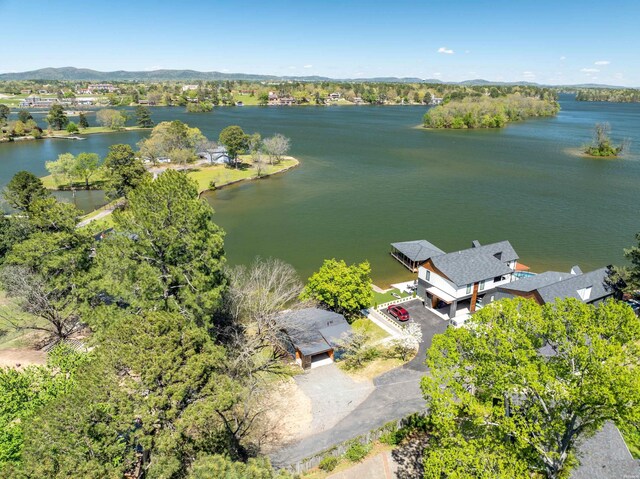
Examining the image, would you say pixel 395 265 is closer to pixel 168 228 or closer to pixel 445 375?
pixel 168 228

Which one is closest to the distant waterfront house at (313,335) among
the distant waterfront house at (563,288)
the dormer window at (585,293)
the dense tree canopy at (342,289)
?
Result: the dense tree canopy at (342,289)

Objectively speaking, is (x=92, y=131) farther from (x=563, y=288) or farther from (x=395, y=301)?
(x=563, y=288)

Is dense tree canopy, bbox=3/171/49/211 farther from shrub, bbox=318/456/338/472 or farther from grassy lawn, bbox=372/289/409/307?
shrub, bbox=318/456/338/472

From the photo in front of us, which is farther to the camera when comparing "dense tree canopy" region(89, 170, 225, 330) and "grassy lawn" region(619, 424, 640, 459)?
"dense tree canopy" region(89, 170, 225, 330)

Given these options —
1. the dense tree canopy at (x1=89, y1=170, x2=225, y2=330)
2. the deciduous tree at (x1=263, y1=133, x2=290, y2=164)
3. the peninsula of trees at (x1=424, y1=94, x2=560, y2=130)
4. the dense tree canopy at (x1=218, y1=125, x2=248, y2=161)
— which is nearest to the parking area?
the dense tree canopy at (x1=89, y1=170, x2=225, y2=330)

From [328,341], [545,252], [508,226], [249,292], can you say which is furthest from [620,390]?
[508,226]

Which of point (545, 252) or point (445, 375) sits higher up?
point (445, 375)
